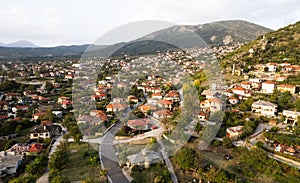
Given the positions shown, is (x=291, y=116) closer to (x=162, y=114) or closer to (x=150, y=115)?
(x=162, y=114)

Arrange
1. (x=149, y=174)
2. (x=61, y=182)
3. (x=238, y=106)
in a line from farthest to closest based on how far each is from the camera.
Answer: (x=238, y=106) → (x=149, y=174) → (x=61, y=182)

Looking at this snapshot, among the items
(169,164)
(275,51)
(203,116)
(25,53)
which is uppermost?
(25,53)

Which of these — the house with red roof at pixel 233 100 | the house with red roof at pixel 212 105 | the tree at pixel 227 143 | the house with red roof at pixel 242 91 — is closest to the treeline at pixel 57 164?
the tree at pixel 227 143

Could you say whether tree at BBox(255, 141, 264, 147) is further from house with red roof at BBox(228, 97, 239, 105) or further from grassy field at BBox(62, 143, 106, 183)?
grassy field at BBox(62, 143, 106, 183)

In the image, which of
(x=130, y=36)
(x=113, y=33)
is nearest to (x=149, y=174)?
(x=113, y=33)

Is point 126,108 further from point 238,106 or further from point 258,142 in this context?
point 258,142

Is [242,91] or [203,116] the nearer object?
[203,116]

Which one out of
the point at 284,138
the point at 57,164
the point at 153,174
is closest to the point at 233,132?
the point at 284,138
